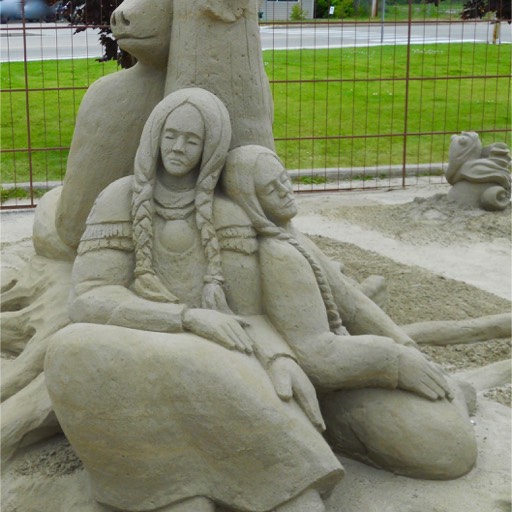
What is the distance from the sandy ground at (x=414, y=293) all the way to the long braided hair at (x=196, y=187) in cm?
86

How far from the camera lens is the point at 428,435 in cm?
382

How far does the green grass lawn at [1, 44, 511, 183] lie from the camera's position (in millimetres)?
10938

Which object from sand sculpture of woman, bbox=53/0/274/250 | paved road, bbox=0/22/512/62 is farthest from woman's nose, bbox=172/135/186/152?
paved road, bbox=0/22/512/62

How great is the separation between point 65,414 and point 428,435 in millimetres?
1423

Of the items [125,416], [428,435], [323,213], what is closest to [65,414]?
[125,416]

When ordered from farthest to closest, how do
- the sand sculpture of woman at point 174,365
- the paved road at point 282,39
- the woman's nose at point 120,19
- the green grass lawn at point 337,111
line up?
the paved road at point 282,39, the green grass lawn at point 337,111, the woman's nose at point 120,19, the sand sculpture of woman at point 174,365

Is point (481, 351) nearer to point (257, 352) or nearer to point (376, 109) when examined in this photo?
point (257, 352)

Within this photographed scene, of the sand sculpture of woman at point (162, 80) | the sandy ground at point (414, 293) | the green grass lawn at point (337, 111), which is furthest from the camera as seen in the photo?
the green grass lawn at point (337, 111)

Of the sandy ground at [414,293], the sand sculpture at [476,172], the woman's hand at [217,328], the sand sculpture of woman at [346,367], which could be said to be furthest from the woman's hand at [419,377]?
the sand sculpture at [476,172]

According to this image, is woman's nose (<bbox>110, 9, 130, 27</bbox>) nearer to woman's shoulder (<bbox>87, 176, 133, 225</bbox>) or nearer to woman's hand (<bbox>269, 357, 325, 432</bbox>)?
woman's shoulder (<bbox>87, 176, 133, 225</bbox>)

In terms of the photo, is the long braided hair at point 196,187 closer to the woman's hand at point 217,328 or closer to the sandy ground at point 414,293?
the woman's hand at point 217,328

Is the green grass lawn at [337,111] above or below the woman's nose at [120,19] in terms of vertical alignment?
below

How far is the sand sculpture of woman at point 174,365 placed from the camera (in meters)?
3.29

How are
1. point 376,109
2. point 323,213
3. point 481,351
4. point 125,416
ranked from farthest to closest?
point 376,109 → point 323,213 → point 481,351 → point 125,416
